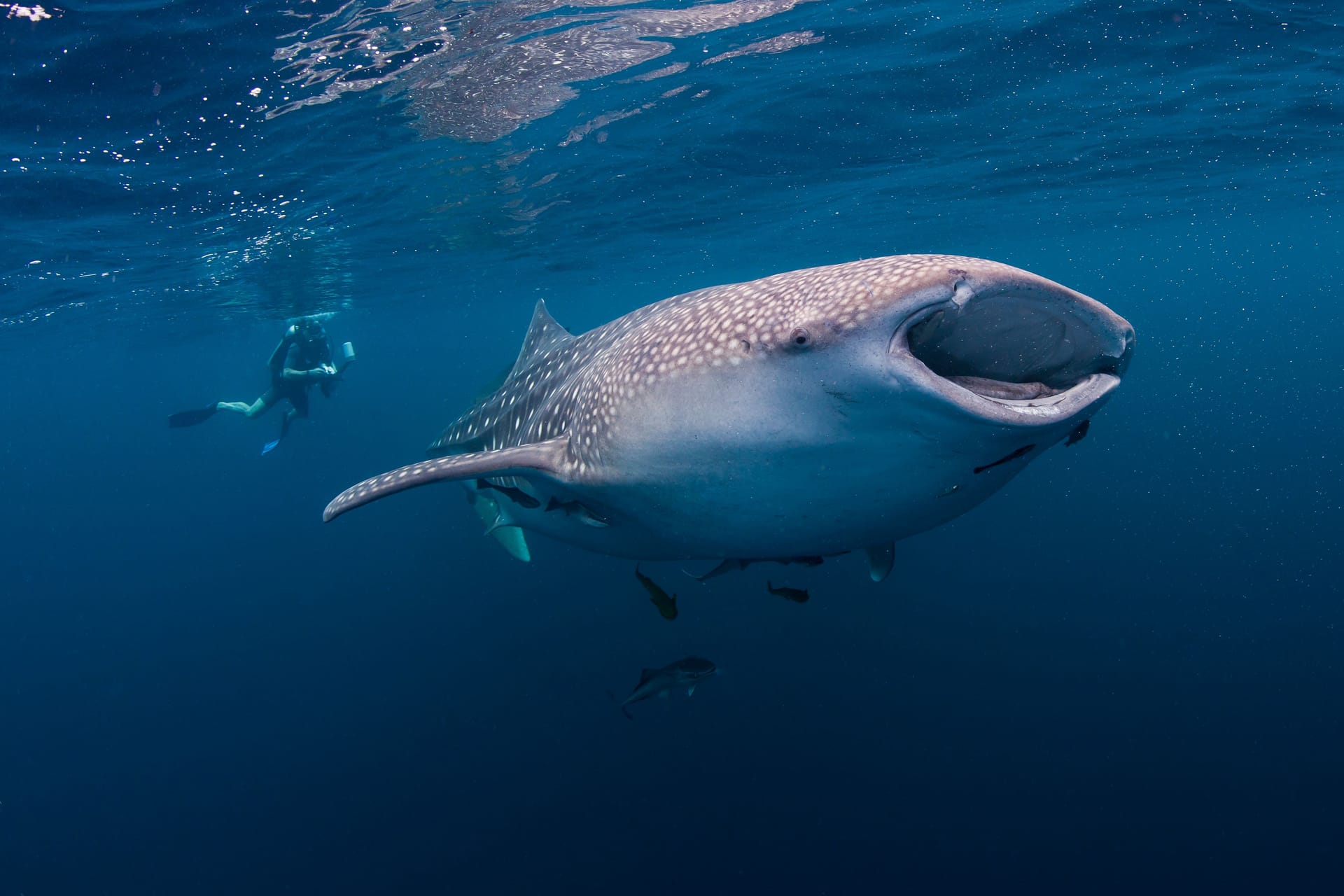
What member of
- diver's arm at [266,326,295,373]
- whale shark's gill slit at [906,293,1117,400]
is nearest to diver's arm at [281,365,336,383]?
diver's arm at [266,326,295,373]

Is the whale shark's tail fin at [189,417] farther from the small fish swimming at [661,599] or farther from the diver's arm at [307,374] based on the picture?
the small fish swimming at [661,599]

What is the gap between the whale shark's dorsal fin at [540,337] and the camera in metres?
6.01

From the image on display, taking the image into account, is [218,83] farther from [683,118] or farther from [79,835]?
[79,835]

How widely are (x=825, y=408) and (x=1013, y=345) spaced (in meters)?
0.94

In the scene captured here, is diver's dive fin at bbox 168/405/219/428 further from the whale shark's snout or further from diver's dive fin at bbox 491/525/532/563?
the whale shark's snout

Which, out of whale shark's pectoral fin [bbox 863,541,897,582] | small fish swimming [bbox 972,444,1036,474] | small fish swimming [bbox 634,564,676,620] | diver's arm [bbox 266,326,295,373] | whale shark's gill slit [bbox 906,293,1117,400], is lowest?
diver's arm [bbox 266,326,295,373]

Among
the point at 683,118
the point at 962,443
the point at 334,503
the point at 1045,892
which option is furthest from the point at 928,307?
the point at 683,118

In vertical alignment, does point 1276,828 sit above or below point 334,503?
below

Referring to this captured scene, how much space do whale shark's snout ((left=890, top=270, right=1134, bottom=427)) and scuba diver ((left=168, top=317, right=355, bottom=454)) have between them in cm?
1801

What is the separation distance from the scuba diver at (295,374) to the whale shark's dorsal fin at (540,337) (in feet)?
43.7

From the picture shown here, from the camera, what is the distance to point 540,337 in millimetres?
6367

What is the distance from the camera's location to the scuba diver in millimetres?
17766

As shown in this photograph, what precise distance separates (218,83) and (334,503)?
8165 mm

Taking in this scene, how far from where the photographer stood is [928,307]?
6.47 ft
